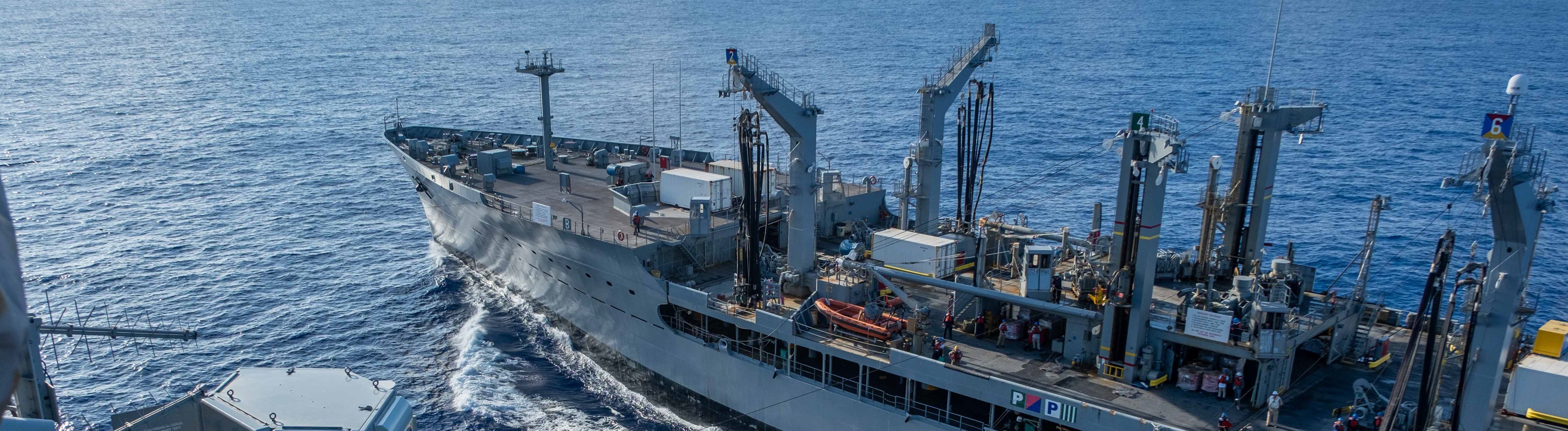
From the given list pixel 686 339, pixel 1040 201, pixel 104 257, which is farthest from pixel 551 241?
pixel 1040 201

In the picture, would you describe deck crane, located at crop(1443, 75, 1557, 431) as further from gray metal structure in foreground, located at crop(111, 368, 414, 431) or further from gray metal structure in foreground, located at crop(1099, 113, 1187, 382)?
gray metal structure in foreground, located at crop(111, 368, 414, 431)

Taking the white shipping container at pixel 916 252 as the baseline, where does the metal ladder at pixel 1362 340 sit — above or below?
below

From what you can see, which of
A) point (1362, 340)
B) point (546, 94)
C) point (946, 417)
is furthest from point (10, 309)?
point (546, 94)

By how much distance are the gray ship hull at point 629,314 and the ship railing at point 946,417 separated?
1.68 feet

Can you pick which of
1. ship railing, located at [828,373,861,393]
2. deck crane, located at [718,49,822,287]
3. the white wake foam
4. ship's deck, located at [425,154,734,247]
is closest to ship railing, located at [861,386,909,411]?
ship railing, located at [828,373,861,393]

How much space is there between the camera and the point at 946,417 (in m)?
35.5

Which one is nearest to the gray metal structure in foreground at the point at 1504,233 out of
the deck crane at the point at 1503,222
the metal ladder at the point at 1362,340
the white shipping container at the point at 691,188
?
the deck crane at the point at 1503,222

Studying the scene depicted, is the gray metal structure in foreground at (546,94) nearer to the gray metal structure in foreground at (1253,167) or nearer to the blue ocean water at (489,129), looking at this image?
the blue ocean water at (489,129)

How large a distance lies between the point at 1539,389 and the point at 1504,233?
24.5 ft

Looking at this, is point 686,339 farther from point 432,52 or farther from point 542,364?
point 432,52

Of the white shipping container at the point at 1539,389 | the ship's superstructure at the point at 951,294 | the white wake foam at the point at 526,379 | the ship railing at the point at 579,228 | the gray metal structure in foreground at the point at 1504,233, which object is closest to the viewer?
the gray metal structure in foreground at the point at 1504,233

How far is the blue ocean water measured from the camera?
4803 cm

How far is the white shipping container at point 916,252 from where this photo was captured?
39.3 m

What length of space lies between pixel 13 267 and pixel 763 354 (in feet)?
123
